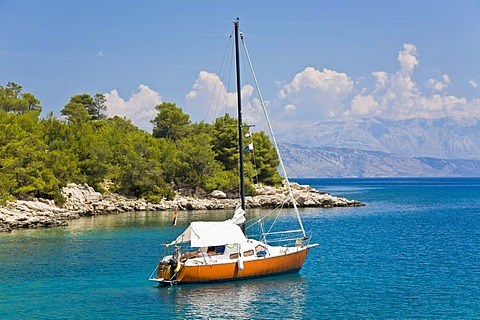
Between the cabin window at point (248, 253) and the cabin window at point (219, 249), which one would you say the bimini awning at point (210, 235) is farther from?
the cabin window at point (248, 253)

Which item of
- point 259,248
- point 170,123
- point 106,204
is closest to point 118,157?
point 106,204

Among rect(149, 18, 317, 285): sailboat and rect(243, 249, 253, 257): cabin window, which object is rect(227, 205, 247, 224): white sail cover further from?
rect(243, 249, 253, 257): cabin window

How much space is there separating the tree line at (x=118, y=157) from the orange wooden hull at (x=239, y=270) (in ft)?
111

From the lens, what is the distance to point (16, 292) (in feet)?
98.4

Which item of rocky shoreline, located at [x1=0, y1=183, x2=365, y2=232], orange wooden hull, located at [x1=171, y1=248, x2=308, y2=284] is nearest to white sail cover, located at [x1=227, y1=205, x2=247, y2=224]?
orange wooden hull, located at [x1=171, y1=248, x2=308, y2=284]

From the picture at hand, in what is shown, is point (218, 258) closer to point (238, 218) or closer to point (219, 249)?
point (219, 249)

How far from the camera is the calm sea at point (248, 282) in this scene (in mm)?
26688

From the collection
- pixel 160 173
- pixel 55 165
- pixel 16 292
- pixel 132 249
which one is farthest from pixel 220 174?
pixel 16 292

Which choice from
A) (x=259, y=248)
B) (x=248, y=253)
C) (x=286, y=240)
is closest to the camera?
(x=248, y=253)

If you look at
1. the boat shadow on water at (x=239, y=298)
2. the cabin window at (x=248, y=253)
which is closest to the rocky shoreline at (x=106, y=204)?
the cabin window at (x=248, y=253)

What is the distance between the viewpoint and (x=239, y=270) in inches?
1234

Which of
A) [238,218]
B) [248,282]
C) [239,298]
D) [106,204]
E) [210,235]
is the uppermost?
[106,204]

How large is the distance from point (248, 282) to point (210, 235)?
3.23 meters

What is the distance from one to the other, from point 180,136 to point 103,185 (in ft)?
94.5
